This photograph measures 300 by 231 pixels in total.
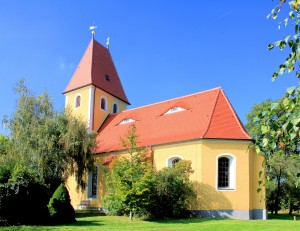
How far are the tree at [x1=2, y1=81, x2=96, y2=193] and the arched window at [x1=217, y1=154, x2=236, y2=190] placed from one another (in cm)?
840

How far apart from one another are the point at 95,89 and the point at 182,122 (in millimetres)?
10528

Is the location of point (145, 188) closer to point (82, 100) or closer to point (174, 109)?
point (174, 109)

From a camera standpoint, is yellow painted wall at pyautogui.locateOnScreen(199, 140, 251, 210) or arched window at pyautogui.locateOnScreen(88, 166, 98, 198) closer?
yellow painted wall at pyautogui.locateOnScreen(199, 140, 251, 210)

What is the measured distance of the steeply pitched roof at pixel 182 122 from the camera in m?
23.7

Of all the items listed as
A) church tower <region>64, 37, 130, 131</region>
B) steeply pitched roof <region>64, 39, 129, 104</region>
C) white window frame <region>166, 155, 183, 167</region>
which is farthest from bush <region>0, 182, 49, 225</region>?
steeply pitched roof <region>64, 39, 129, 104</region>

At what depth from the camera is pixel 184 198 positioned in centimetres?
2191

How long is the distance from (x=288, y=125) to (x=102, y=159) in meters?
26.5

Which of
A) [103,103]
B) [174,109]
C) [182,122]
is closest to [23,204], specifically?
[182,122]

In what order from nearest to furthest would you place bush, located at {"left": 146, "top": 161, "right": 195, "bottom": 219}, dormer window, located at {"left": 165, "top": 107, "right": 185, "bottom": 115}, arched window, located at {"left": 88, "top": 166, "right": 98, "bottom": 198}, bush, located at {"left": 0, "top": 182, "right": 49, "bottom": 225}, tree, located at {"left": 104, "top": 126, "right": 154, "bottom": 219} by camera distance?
bush, located at {"left": 0, "top": 182, "right": 49, "bottom": 225}, tree, located at {"left": 104, "top": 126, "right": 154, "bottom": 219}, bush, located at {"left": 146, "top": 161, "right": 195, "bottom": 219}, dormer window, located at {"left": 165, "top": 107, "right": 185, "bottom": 115}, arched window, located at {"left": 88, "top": 166, "right": 98, "bottom": 198}

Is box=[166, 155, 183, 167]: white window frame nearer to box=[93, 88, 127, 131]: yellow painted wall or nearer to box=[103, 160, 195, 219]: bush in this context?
box=[103, 160, 195, 219]: bush

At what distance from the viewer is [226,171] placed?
2339 cm

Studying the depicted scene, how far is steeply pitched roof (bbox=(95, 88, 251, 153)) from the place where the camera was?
23719 millimetres

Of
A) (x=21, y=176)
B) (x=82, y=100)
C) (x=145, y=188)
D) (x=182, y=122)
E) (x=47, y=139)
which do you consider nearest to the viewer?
(x=21, y=176)

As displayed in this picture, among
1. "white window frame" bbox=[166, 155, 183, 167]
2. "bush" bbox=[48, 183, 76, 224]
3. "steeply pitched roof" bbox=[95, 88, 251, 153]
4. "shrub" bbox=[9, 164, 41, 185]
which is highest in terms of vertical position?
"steeply pitched roof" bbox=[95, 88, 251, 153]
